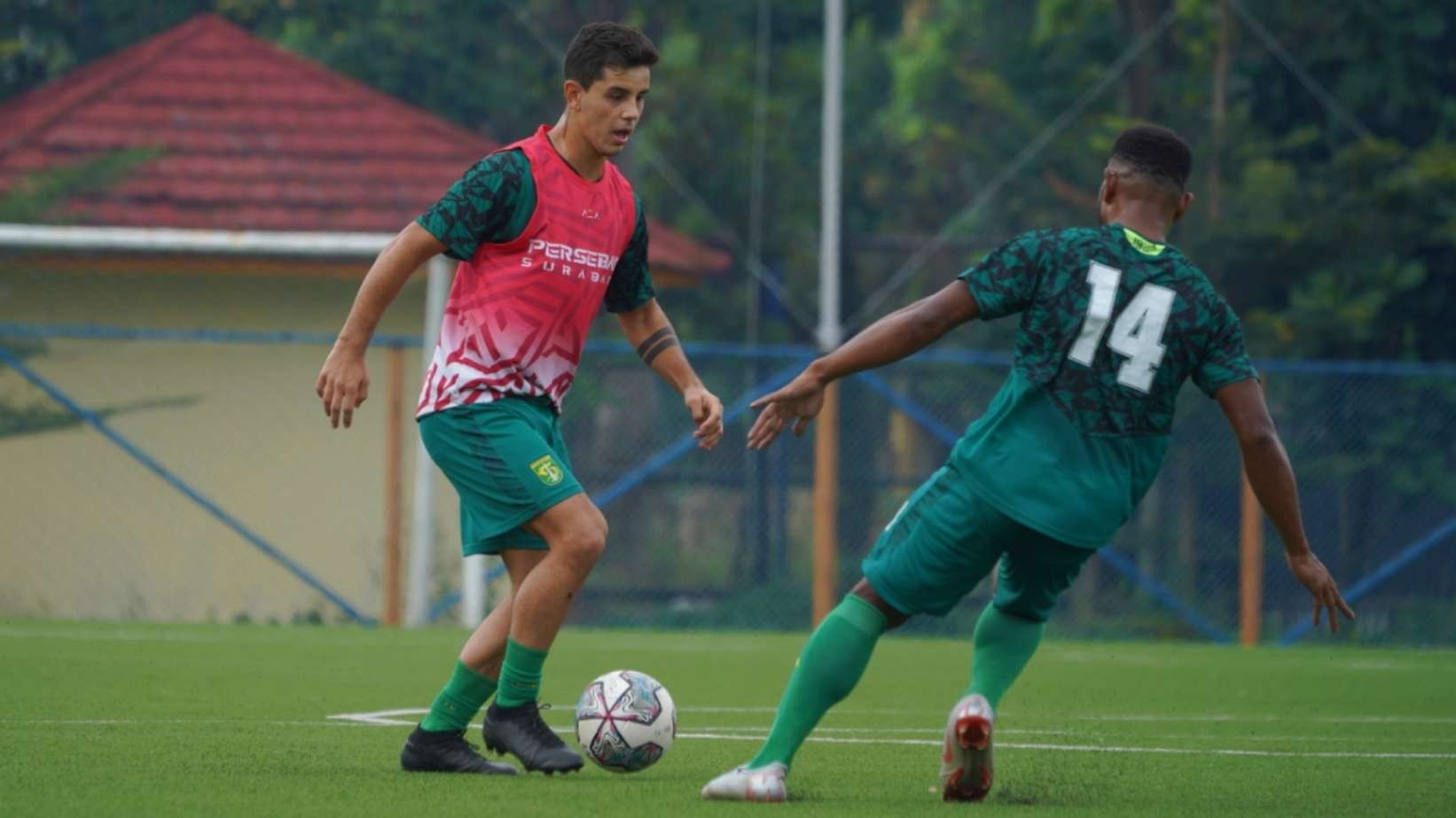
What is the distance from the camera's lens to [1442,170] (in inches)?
727

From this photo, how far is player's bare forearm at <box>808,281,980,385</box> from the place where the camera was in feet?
16.9

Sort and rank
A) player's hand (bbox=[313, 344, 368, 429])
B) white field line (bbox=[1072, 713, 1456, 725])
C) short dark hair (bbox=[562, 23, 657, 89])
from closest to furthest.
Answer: player's hand (bbox=[313, 344, 368, 429]) < short dark hair (bbox=[562, 23, 657, 89]) < white field line (bbox=[1072, 713, 1456, 725])

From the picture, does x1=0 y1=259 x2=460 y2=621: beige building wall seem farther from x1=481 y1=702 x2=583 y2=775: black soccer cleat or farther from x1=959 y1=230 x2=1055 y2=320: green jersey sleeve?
x1=959 y1=230 x2=1055 y2=320: green jersey sleeve

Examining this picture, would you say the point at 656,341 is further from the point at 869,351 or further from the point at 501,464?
the point at 869,351

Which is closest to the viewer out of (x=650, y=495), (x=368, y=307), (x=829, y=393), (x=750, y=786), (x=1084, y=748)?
(x=750, y=786)

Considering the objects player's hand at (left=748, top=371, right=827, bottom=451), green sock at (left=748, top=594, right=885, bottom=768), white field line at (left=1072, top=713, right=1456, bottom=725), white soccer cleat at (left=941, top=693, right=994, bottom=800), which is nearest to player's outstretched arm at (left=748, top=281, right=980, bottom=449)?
player's hand at (left=748, top=371, right=827, bottom=451)

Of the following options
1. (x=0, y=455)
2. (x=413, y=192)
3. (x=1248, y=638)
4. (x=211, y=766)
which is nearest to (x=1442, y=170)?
(x=1248, y=638)

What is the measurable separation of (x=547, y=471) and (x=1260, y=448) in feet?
6.04

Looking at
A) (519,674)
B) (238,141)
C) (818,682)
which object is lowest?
(519,674)

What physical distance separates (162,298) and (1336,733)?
11674mm

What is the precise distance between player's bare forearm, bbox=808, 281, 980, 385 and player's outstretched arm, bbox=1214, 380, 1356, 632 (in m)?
0.69

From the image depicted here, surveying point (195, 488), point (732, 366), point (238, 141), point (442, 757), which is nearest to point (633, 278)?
point (442, 757)

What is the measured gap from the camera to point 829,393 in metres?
15.5

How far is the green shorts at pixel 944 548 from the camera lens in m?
5.22
